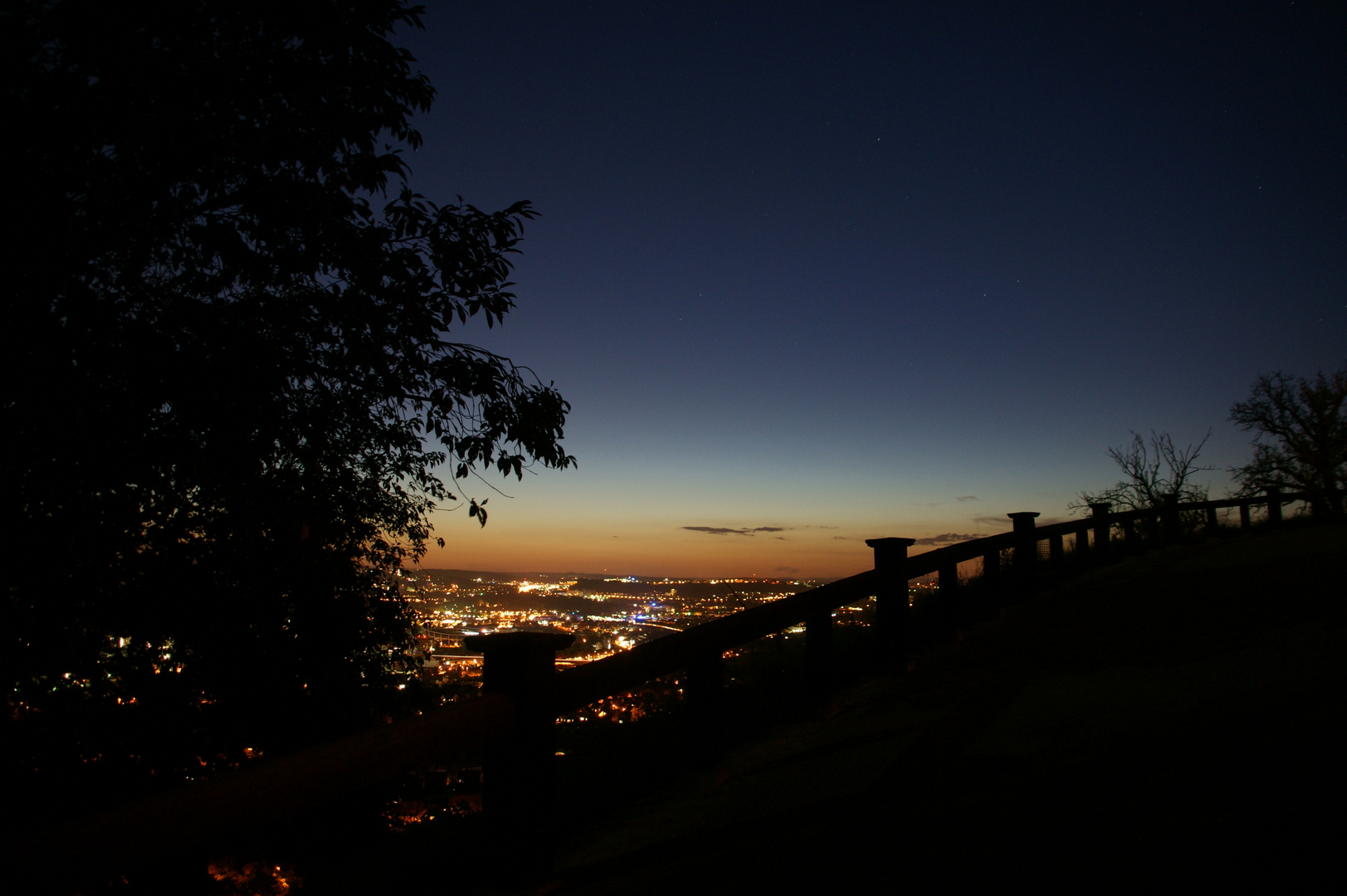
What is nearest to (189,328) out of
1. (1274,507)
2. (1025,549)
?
(1025,549)

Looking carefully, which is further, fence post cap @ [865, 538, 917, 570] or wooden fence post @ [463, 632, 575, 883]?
fence post cap @ [865, 538, 917, 570]

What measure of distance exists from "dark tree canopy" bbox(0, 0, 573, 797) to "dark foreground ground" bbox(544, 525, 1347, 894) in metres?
3.29

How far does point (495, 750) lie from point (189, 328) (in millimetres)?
3763

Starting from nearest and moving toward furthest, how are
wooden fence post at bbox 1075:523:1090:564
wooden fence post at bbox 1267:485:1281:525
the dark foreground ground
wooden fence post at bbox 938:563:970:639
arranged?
1. the dark foreground ground
2. wooden fence post at bbox 938:563:970:639
3. wooden fence post at bbox 1075:523:1090:564
4. wooden fence post at bbox 1267:485:1281:525

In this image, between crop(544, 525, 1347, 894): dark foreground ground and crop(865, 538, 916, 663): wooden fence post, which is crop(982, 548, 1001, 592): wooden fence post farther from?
crop(544, 525, 1347, 894): dark foreground ground

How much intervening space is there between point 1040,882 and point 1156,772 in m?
1.06

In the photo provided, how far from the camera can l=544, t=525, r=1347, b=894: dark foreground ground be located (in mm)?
2348

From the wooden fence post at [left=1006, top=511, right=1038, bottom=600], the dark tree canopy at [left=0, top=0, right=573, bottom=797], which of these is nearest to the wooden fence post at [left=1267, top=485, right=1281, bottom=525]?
the wooden fence post at [left=1006, top=511, right=1038, bottom=600]

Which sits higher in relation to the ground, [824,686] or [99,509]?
[99,509]

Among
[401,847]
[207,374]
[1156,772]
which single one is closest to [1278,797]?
[1156,772]

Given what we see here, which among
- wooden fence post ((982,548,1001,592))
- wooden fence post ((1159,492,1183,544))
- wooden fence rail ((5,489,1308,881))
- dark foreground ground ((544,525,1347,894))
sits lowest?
dark foreground ground ((544,525,1347,894))

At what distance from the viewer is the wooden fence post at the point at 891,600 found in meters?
6.18

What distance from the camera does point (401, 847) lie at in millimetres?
3496

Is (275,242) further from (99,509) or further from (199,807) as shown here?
(199,807)
